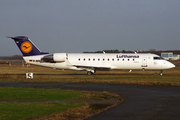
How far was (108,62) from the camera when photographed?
1587 inches

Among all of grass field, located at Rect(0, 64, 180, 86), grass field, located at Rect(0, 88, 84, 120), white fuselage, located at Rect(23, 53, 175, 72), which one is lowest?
grass field, located at Rect(0, 88, 84, 120)

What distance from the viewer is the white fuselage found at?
130 feet

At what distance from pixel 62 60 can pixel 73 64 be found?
1.66 meters

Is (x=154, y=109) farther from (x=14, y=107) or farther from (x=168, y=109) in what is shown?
(x=14, y=107)

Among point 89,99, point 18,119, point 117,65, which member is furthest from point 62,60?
point 18,119

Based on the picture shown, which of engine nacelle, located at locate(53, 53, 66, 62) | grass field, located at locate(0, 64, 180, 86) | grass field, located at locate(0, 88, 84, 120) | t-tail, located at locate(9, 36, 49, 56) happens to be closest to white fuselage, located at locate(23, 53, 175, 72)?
engine nacelle, located at locate(53, 53, 66, 62)

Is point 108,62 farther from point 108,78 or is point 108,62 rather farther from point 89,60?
point 108,78

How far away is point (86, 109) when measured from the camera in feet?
44.2

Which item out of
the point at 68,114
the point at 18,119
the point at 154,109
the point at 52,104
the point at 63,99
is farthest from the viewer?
the point at 63,99

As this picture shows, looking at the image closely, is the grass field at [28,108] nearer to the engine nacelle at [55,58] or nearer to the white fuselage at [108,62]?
the white fuselage at [108,62]

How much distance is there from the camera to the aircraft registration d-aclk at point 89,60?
39.8 meters

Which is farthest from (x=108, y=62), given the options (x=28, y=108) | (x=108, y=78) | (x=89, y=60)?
(x=28, y=108)

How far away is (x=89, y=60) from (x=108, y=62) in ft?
8.85

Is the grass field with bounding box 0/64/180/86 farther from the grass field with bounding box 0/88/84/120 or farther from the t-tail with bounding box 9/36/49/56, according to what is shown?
the grass field with bounding box 0/88/84/120
